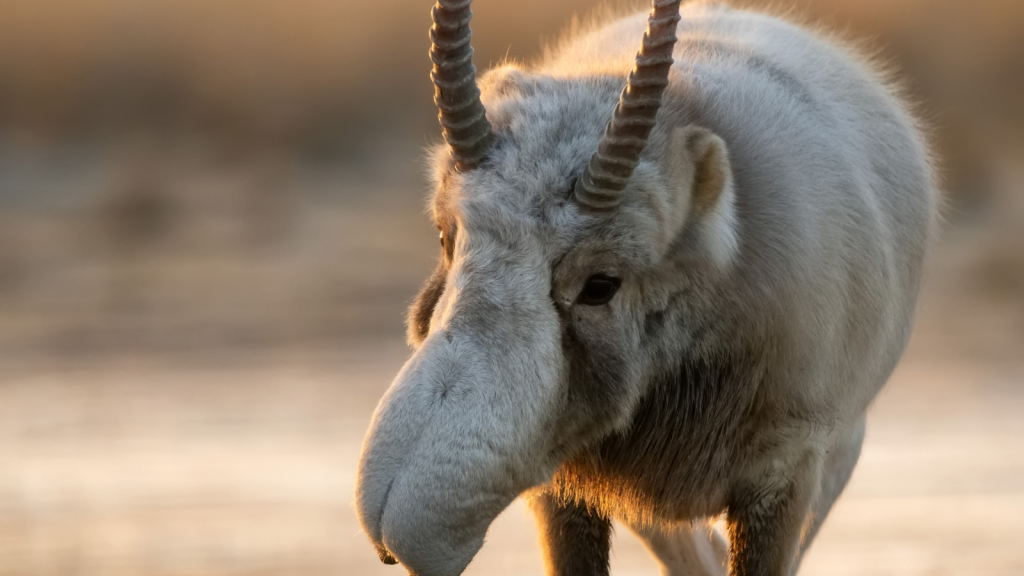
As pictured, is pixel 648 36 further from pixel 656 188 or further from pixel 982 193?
pixel 982 193

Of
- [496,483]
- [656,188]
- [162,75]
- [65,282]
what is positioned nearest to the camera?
[496,483]

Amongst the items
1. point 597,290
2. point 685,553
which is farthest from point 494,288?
point 685,553

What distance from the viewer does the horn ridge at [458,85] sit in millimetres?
2592

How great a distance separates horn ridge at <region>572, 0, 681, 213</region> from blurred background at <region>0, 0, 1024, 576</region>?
207 cm

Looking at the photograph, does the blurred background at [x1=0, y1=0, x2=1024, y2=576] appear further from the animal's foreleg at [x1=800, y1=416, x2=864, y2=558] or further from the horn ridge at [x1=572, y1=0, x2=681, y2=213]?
the horn ridge at [x1=572, y1=0, x2=681, y2=213]

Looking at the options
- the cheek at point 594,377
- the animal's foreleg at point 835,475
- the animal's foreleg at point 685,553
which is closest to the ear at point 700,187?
the cheek at point 594,377

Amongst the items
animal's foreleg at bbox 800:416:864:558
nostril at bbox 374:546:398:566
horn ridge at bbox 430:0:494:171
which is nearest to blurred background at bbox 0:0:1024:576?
animal's foreleg at bbox 800:416:864:558

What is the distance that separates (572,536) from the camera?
3.35 metres

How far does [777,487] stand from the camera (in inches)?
121

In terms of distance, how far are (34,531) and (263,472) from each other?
1.17 m

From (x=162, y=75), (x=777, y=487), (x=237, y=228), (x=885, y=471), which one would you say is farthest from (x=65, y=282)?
(x=777, y=487)

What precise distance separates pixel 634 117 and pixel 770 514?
114 centimetres

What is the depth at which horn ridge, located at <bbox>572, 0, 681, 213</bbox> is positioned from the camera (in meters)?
Answer: 2.49

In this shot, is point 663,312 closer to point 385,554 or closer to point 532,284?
point 532,284
